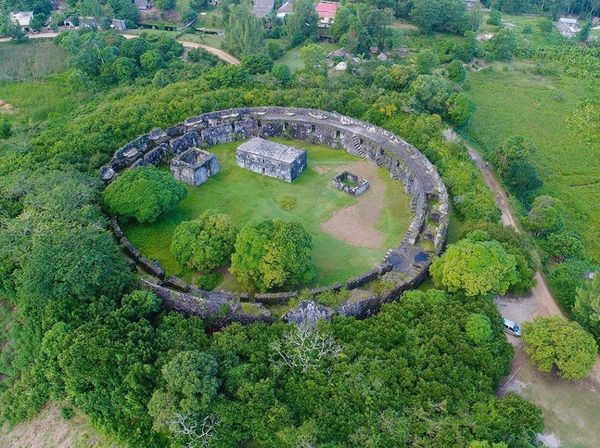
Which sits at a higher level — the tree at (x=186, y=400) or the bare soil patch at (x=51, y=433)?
the tree at (x=186, y=400)

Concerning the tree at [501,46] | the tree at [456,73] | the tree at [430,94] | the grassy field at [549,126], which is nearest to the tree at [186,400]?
the grassy field at [549,126]

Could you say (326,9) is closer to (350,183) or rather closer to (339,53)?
(339,53)

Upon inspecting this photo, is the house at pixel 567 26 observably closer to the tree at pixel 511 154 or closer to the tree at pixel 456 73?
the tree at pixel 456 73

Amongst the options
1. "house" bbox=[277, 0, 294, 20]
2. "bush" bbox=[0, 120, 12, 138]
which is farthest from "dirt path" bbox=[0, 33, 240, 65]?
"bush" bbox=[0, 120, 12, 138]

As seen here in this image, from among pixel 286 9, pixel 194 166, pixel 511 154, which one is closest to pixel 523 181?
pixel 511 154

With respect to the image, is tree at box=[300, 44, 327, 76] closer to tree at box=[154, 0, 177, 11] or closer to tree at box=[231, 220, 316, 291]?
tree at box=[231, 220, 316, 291]

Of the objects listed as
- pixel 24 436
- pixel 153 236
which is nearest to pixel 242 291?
pixel 153 236
